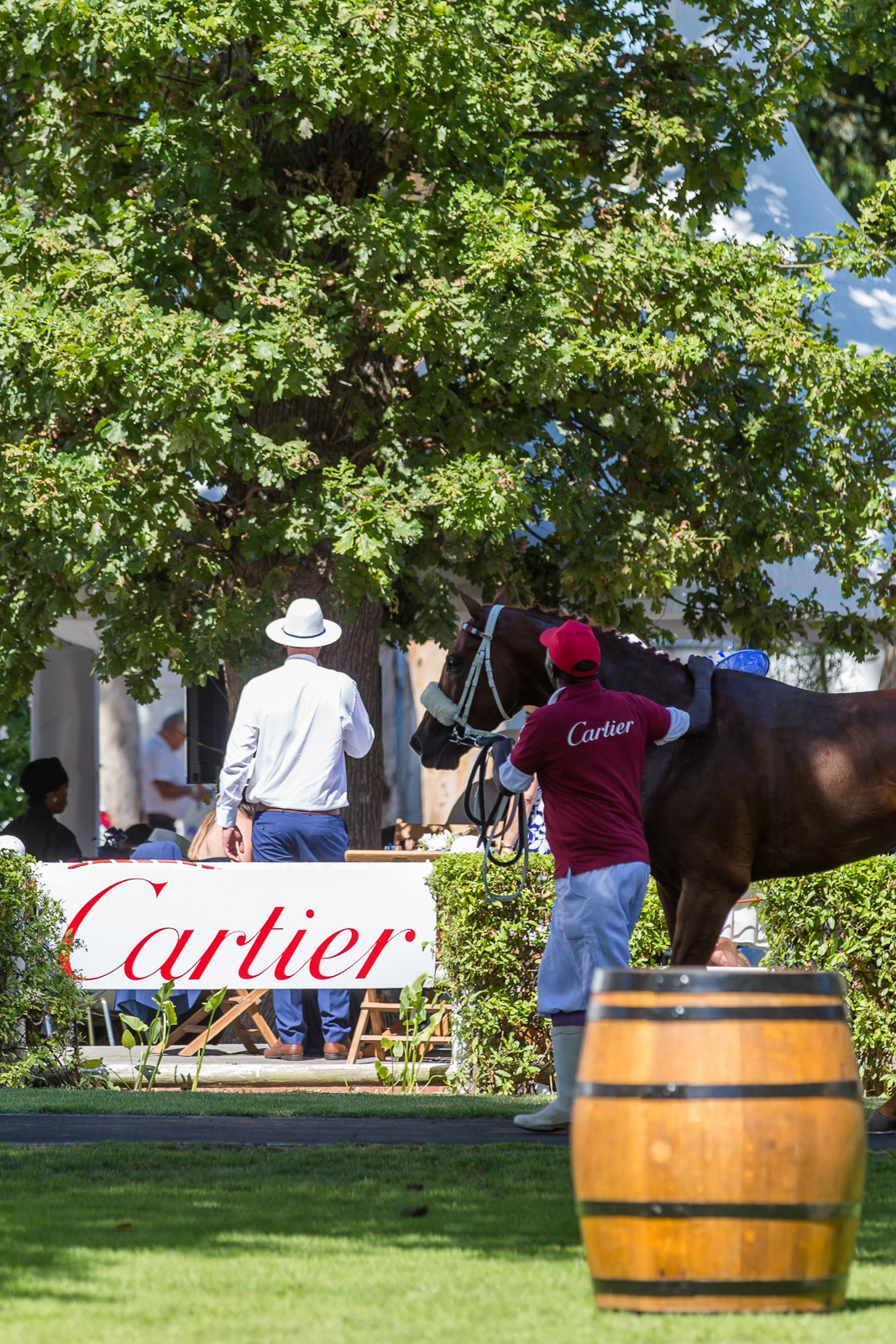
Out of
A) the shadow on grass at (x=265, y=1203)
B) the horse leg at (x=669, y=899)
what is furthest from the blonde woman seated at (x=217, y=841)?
the shadow on grass at (x=265, y=1203)

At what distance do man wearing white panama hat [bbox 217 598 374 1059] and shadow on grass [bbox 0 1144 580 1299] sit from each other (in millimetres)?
4162

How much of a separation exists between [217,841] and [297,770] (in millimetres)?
2156

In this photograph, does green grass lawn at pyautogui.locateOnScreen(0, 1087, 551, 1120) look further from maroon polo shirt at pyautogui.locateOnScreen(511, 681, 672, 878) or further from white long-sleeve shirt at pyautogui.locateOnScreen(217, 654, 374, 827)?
white long-sleeve shirt at pyautogui.locateOnScreen(217, 654, 374, 827)

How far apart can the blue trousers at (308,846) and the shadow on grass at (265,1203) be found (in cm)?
408

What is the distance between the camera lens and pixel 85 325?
11.1m

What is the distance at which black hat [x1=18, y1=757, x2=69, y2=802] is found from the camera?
571 inches

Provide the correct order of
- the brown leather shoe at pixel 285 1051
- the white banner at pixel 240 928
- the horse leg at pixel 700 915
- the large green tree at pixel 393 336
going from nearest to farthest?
1. the horse leg at pixel 700 915
2. the white banner at pixel 240 928
3. the brown leather shoe at pixel 285 1051
4. the large green tree at pixel 393 336

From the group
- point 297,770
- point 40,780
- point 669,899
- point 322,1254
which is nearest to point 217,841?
point 297,770

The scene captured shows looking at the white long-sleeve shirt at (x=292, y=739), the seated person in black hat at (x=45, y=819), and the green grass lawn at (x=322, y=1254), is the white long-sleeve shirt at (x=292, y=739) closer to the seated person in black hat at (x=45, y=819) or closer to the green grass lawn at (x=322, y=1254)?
the seated person in black hat at (x=45, y=819)

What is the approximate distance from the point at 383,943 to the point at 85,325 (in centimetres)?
441

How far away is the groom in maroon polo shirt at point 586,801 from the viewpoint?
263 inches

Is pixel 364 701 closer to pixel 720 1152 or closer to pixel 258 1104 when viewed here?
pixel 258 1104

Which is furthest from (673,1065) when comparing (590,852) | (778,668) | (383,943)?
(778,668)

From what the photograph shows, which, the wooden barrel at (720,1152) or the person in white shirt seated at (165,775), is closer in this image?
the wooden barrel at (720,1152)
